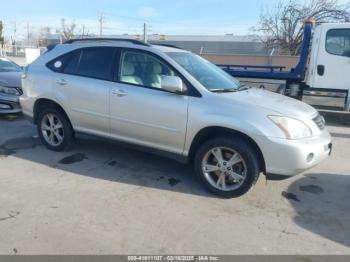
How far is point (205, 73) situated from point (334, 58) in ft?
17.4

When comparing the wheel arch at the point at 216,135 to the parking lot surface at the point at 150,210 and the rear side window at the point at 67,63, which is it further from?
the rear side window at the point at 67,63

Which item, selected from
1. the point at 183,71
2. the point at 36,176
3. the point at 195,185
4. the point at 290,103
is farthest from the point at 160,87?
the point at 36,176

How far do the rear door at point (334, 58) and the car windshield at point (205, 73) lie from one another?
15.2 feet

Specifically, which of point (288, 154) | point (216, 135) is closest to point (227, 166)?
point (216, 135)

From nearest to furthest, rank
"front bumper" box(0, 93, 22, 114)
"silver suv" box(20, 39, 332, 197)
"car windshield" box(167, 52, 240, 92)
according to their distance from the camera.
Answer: "silver suv" box(20, 39, 332, 197) → "car windshield" box(167, 52, 240, 92) → "front bumper" box(0, 93, 22, 114)

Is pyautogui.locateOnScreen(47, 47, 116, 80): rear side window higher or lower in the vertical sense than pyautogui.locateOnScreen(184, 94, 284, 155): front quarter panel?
higher

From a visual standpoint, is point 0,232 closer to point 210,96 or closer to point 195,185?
point 195,185

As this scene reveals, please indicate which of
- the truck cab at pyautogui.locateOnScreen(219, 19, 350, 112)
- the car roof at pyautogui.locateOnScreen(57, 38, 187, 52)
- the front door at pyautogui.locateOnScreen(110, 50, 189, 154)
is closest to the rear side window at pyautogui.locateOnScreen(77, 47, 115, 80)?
the car roof at pyautogui.locateOnScreen(57, 38, 187, 52)

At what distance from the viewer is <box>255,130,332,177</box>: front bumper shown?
3.86m

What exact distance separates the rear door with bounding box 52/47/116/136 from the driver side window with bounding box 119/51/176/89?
218 mm

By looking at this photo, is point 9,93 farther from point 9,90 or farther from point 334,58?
point 334,58

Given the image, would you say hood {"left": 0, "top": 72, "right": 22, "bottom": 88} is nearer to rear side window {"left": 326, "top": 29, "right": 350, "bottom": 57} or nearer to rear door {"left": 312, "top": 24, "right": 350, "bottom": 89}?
rear door {"left": 312, "top": 24, "right": 350, "bottom": 89}

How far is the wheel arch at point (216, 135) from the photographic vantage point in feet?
13.4

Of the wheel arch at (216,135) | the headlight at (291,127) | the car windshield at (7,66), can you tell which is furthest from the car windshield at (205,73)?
the car windshield at (7,66)
